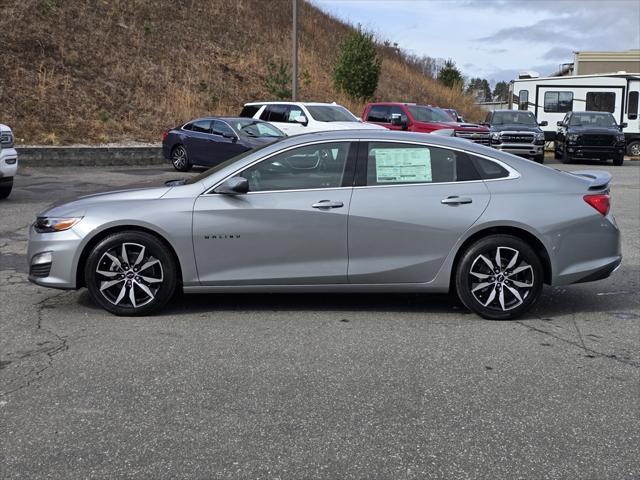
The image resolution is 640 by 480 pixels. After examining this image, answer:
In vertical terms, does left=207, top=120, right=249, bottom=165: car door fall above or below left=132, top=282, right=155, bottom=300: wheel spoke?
above

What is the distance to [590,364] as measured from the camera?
468cm

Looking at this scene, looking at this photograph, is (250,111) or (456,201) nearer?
(456,201)

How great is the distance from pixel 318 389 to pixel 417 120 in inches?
691

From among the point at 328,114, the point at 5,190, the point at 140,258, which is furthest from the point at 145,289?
the point at 328,114

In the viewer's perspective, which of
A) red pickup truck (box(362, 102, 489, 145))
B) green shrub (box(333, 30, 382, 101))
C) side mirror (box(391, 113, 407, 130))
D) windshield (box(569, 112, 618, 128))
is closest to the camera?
side mirror (box(391, 113, 407, 130))

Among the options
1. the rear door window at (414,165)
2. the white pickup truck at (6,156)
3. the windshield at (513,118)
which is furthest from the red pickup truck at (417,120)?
the rear door window at (414,165)

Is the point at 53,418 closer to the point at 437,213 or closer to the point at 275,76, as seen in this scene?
the point at 437,213

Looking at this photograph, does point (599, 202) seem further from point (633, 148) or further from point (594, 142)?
point (633, 148)

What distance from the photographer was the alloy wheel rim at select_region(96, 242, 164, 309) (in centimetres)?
556

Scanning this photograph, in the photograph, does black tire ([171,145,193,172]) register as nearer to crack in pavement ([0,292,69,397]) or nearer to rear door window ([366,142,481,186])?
crack in pavement ([0,292,69,397])

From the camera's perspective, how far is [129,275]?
5.61 metres

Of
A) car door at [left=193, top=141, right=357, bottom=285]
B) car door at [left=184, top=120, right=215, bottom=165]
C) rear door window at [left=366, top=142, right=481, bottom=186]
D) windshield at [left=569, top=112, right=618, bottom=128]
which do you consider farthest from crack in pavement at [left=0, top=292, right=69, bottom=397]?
windshield at [left=569, top=112, right=618, bottom=128]

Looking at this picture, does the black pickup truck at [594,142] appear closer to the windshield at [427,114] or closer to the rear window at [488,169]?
the windshield at [427,114]

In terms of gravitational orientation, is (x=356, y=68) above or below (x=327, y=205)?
above
